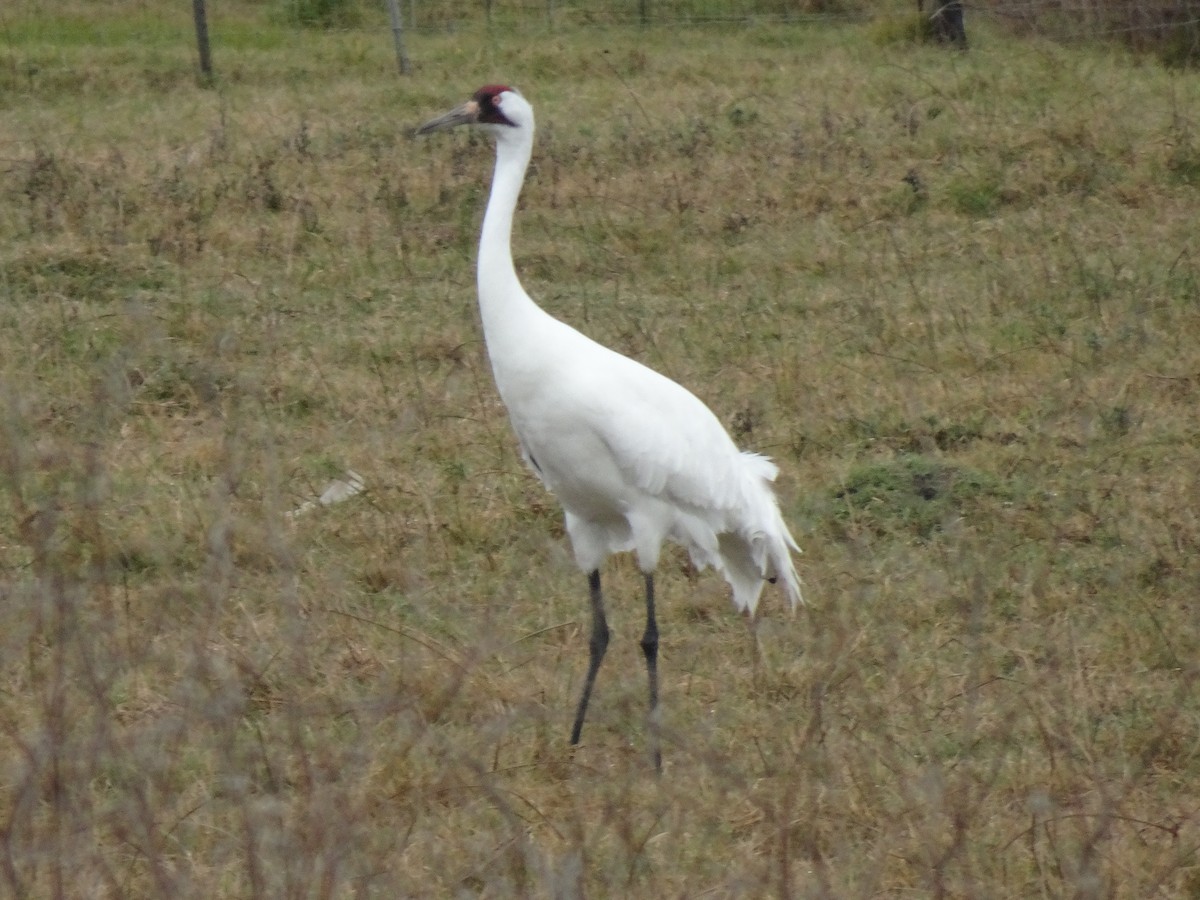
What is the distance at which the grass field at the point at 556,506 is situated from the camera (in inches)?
128

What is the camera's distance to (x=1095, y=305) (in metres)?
7.80

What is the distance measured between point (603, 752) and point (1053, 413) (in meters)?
2.73

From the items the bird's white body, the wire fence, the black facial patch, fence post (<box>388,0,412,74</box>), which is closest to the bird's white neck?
the bird's white body

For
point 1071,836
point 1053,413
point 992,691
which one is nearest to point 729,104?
A: point 1053,413

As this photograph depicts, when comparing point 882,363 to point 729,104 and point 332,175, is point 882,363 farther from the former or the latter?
point 729,104

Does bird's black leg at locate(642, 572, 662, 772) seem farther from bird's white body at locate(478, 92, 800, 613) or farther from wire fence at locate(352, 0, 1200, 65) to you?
wire fence at locate(352, 0, 1200, 65)

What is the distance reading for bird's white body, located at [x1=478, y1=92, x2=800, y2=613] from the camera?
4.54 m

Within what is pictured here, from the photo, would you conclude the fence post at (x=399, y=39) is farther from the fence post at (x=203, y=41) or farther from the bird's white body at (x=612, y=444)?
the bird's white body at (x=612, y=444)

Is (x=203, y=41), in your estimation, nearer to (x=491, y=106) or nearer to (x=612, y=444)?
(x=491, y=106)

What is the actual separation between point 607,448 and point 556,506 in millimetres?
1281

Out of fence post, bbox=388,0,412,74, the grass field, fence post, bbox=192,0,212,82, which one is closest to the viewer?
the grass field

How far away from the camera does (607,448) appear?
4617mm

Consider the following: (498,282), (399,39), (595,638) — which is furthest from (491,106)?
(399,39)

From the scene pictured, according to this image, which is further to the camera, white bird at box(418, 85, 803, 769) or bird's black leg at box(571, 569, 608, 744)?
bird's black leg at box(571, 569, 608, 744)
